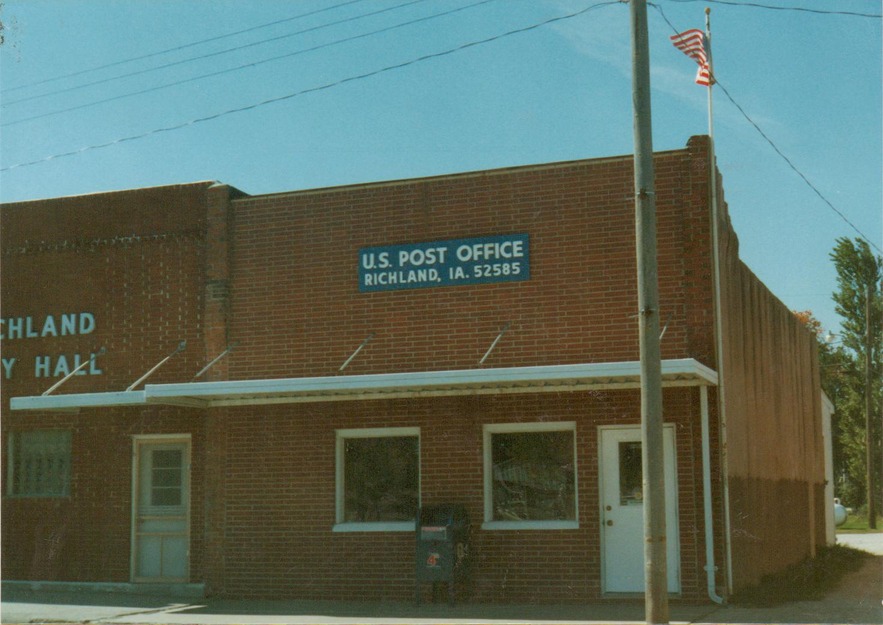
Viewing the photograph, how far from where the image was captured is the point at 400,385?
13891mm

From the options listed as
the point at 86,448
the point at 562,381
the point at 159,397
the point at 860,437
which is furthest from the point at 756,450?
the point at 860,437

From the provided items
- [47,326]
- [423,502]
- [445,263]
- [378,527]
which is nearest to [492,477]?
[423,502]

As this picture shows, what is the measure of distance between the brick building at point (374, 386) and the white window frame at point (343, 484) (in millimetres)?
41

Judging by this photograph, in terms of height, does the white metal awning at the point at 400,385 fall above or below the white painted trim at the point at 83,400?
above

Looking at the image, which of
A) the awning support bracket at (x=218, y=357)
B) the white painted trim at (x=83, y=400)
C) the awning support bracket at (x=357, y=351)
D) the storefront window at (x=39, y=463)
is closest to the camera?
the white painted trim at (x=83, y=400)

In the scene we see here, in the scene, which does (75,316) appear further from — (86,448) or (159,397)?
(159,397)

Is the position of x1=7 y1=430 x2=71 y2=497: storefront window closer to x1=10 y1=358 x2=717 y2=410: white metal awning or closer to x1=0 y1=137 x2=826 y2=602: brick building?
x1=0 y1=137 x2=826 y2=602: brick building

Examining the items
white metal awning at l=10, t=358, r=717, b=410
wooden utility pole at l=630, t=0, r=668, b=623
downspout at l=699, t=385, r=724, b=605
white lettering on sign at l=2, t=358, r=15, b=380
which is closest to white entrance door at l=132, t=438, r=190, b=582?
white metal awning at l=10, t=358, r=717, b=410

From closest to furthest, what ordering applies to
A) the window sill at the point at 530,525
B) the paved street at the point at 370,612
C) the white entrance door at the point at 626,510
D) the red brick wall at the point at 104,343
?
the paved street at the point at 370,612 < the white entrance door at the point at 626,510 < the window sill at the point at 530,525 < the red brick wall at the point at 104,343

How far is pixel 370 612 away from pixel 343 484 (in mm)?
2222

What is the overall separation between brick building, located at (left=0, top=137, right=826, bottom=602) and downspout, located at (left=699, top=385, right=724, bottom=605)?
1.1 inches

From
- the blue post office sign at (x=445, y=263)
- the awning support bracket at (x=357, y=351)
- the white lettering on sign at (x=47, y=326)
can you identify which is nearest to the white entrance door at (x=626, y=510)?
the blue post office sign at (x=445, y=263)

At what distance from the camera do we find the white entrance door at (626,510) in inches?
551

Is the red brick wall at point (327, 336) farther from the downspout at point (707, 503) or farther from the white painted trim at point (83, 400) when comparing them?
the white painted trim at point (83, 400)
